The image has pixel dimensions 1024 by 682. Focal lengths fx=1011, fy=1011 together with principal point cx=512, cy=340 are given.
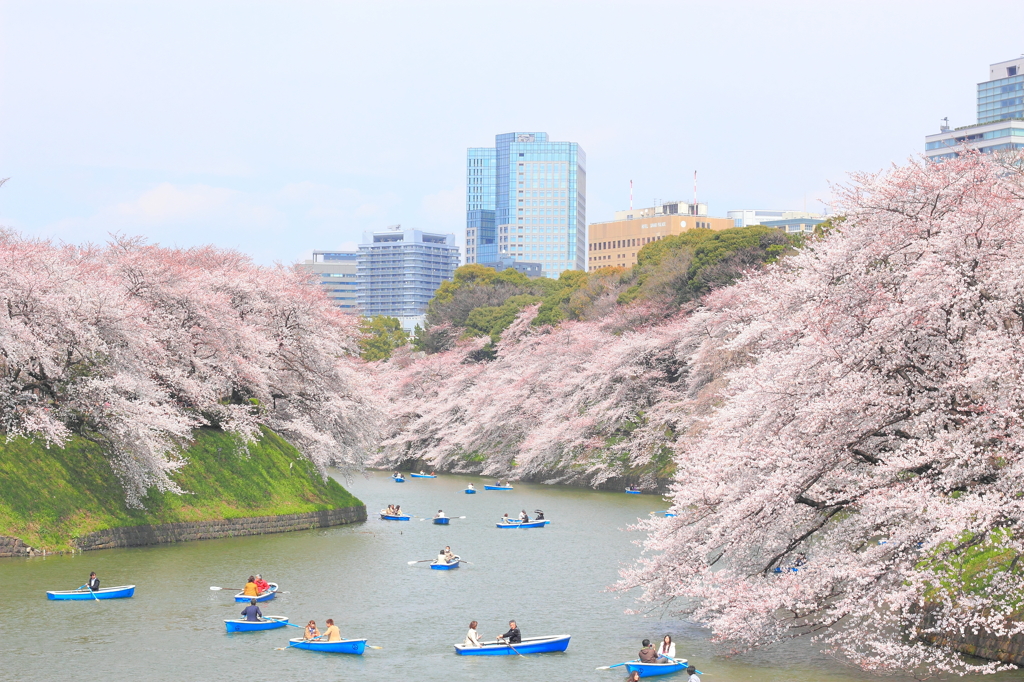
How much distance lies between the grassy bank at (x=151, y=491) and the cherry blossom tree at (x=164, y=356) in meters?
0.73

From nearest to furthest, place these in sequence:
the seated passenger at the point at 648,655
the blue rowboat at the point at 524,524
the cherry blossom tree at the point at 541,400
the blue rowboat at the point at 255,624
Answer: the seated passenger at the point at 648,655 < the blue rowboat at the point at 255,624 < the blue rowboat at the point at 524,524 < the cherry blossom tree at the point at 541,400

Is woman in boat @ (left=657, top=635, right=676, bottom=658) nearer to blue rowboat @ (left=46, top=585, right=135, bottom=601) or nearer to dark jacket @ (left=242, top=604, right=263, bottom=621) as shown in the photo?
dark jacket @ (left=242, top=604, right=263, bottom=621)

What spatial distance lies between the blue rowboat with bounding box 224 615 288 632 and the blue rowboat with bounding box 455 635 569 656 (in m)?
4.94

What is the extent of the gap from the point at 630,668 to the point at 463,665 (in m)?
3.72

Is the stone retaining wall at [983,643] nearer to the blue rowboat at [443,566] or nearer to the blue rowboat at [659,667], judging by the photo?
the blue rowboat at [659,667]

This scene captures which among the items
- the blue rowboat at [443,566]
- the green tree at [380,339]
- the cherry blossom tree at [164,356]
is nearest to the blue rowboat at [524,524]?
the cherry blossom tree at [164,356]

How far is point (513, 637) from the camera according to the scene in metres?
22.6

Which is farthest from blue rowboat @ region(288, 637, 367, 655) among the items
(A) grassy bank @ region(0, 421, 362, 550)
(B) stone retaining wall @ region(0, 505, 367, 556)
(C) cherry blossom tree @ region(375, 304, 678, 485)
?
(C) cherry blossom tree @ region(375, 304, 678, 485)

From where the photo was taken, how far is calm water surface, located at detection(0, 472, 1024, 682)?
2083 centimetres

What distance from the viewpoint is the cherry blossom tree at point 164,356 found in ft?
106

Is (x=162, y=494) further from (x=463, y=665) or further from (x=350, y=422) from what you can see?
(x=463, y=665)

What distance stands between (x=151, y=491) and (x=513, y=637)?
19.6m

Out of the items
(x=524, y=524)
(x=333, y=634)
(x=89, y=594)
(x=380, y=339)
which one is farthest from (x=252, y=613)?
(x=380, y=339)

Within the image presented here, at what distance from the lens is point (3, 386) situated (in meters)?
32.2
